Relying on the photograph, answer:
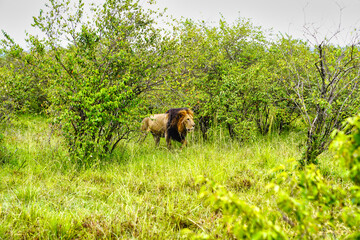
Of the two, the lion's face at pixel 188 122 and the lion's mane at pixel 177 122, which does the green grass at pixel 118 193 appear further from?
the lion's mane at pixel 177 122

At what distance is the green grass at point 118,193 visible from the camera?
2.88 m

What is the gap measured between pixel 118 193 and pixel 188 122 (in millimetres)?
3420

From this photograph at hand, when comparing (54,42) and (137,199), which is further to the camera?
(54,42)

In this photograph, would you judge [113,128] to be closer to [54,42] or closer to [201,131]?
[54,42]

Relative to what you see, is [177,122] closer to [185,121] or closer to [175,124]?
[175,124]

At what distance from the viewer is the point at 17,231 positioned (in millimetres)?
2775

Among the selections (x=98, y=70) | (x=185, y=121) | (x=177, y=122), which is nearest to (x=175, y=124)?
(x=177, y=122)

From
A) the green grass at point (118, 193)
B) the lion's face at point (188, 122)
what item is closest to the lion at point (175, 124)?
the lion's face at point (188, 122)

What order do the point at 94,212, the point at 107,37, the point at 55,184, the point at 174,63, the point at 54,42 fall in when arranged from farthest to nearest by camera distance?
the point at 174,63, the point at 107,37, the point at 54,42, the point at 55,184, the point at 94,212

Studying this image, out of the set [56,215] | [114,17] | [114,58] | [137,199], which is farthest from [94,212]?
[114,17]

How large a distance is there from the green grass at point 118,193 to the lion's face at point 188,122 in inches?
30.1

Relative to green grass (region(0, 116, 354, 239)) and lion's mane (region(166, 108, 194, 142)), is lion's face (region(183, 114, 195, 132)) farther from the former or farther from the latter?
green grass (region(0, 116, 354, 239))

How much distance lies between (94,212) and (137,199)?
687 mm

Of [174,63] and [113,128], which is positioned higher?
[174,63]
